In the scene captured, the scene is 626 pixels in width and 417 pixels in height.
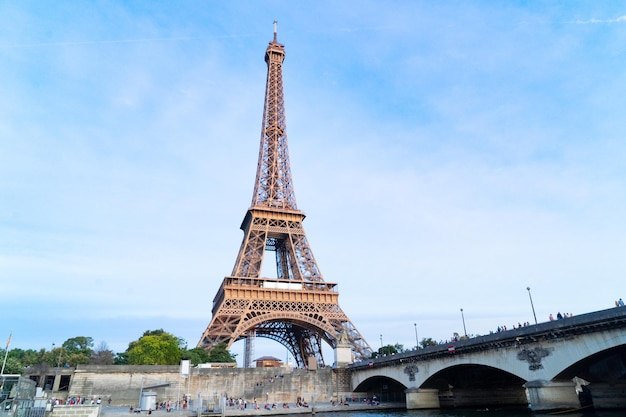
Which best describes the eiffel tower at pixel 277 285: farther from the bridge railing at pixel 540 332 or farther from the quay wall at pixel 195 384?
the bridge railing at pixel 540 332

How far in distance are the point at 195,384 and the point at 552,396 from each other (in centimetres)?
3497

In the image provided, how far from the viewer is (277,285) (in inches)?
2352

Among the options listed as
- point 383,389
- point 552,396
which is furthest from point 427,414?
point 383,389

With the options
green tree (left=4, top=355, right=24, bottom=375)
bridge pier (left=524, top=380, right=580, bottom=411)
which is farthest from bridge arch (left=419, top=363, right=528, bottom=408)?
green tree (left=4, top=355, right=24, bottom=375)

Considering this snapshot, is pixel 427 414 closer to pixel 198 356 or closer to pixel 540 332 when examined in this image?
pixel 540 332

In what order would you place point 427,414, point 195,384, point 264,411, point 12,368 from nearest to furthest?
1. point 427,414
2. point 264,411
3. point 195,384
4. point 12,368

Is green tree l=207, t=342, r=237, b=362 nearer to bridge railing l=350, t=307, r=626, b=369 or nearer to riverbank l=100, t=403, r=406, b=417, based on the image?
riverbank l=100, t=403, r=406, b=417

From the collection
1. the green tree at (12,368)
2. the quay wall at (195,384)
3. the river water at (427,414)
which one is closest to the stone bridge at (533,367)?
the river water at (427,414)

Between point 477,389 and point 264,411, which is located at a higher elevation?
point 477,389

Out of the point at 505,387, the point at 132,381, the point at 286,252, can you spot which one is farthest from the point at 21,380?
the point at 286,252

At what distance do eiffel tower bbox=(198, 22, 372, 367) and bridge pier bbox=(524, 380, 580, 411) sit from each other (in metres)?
29.9

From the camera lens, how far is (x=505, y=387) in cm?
4097

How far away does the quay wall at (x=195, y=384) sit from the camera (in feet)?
148

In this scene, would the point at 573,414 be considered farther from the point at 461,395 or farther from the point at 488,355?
the point at 461,395
